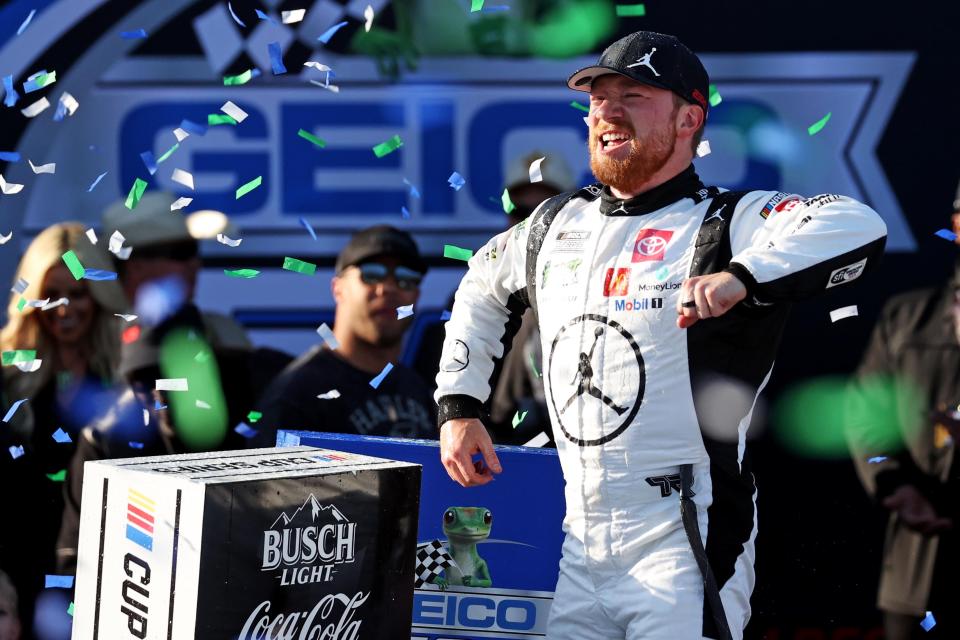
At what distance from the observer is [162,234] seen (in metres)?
5.24

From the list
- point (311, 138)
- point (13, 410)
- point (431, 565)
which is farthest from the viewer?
point (311, 138)

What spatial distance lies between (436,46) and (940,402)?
2.15 metres

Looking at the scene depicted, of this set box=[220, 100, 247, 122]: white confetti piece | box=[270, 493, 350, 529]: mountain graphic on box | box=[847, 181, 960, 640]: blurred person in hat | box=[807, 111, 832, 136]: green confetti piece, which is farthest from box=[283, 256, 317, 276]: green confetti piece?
box=[270, 493, 350, 529]: mountain graphic on box

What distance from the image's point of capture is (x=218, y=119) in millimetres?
5285

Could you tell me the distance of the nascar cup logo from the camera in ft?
9.29

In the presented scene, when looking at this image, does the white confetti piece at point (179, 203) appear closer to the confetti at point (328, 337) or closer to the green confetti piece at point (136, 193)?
the green confetti piece at point (136, 193)

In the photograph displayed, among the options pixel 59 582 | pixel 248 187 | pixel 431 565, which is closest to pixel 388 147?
pixel 248 187

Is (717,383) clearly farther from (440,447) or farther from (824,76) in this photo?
(824,76)

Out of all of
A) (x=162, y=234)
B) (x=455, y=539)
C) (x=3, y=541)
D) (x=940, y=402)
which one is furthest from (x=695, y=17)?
(x=3, y=541)

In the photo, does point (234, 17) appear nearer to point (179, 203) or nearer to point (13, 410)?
point (179, 203)

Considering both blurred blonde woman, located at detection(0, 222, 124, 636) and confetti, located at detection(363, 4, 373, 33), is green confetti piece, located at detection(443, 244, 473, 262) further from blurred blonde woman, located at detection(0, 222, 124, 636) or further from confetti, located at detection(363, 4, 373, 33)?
blurred blonde woman, located at detection(0, 222, 124, 636)

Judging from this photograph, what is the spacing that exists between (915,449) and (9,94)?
3.41m

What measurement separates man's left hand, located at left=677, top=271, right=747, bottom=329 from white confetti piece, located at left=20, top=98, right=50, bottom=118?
123 inches

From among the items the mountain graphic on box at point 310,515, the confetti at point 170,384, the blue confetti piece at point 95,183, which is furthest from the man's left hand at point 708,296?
the blue confetti piece at point 95,183
